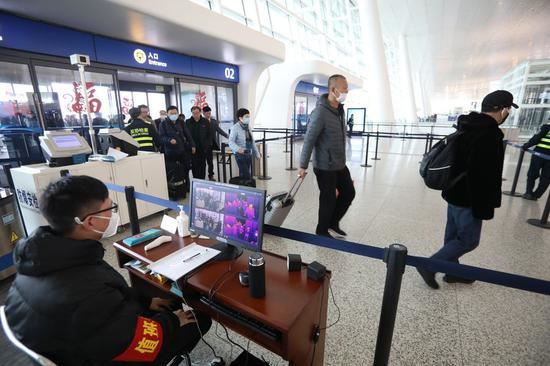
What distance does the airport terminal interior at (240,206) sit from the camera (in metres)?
1.33

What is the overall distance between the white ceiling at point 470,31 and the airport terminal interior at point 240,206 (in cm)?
284

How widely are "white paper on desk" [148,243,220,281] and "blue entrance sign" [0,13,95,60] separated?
488cm

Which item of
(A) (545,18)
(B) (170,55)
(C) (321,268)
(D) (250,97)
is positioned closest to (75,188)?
(C) (321,268)

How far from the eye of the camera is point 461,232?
215cm

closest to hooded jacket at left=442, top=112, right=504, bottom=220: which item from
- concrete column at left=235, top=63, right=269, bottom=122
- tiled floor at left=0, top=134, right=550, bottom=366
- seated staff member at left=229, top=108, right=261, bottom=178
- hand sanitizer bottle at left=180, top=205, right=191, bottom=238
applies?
tiled floor at left=0, top=134, right=550, bottom=366

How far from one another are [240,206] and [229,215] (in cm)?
10

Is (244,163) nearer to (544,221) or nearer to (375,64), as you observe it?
(544,221)

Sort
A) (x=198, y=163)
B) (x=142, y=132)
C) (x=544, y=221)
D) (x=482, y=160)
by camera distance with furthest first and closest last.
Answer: (x=198, y=163)
(x=142, y=132)
(x=544, y=221)
(x=482, y=160)

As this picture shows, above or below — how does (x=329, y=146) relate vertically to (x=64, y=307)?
above

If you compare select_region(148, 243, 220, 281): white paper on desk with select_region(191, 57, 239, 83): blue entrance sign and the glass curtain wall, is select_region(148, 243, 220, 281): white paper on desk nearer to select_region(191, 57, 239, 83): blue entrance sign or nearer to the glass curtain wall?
select_region(191, 57, 239, 83): blue entrance sign

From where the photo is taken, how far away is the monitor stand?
1514 mm

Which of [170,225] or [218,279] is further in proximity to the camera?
[170,225]

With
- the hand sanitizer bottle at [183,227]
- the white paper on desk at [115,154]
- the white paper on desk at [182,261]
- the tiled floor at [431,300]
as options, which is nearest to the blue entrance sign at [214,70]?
the white paper on desk at [115,154]

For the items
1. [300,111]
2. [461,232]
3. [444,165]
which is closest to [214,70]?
[444,165]
